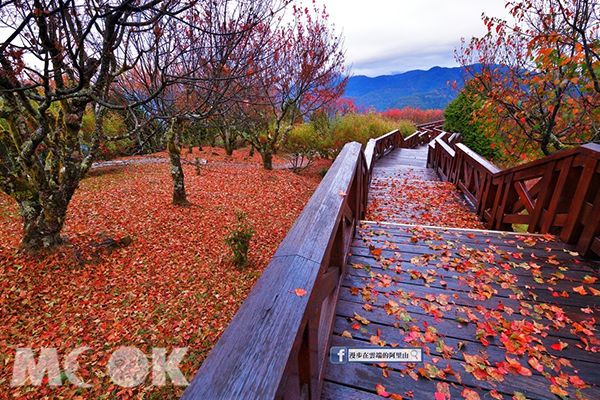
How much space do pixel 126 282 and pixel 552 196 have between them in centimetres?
626

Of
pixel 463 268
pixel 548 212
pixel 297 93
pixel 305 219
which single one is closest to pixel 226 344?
pixel 305 219

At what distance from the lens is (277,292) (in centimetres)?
101

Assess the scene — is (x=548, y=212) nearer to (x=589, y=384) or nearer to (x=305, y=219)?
(x=589, y=384)

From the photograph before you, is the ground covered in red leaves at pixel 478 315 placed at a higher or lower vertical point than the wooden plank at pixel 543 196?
lower

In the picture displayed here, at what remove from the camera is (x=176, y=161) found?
697 centimetres

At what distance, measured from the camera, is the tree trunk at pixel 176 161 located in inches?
264

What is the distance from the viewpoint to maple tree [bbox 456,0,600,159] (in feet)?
13.9

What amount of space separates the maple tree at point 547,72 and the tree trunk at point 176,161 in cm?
674

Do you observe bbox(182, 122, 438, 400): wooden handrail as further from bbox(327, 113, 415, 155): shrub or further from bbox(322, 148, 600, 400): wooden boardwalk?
bbox(327, 113, 415, 155): shrub

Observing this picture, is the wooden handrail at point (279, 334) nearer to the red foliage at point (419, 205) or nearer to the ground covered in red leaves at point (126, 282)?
the ground covered in red leaves at point (126, 282)

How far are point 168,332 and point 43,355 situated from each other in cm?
137

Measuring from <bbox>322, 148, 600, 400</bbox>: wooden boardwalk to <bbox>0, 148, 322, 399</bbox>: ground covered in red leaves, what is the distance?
2593mm

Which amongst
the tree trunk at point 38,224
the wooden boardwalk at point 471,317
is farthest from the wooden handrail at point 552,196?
the tree trunk at point 38,224

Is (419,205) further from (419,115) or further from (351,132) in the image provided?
(419,115)
